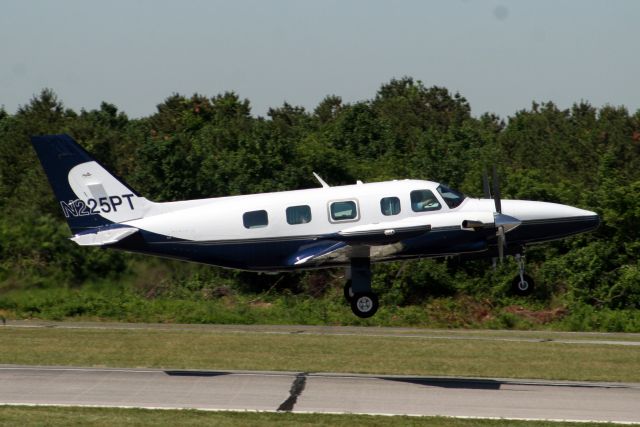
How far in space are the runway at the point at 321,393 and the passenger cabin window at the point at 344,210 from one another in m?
4.58

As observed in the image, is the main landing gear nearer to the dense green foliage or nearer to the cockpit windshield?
the cockpit windshield

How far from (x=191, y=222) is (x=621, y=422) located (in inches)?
488

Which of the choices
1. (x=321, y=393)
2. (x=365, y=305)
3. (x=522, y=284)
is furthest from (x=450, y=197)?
(x=321, y=393)

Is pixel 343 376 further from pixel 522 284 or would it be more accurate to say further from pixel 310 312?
pixel 310 312

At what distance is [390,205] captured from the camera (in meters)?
28.0

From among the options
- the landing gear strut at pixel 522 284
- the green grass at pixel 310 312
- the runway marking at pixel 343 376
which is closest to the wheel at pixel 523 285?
the landing gear strut at pixel 522 284

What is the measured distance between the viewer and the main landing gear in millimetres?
29047

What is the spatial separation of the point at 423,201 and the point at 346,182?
83.8ft

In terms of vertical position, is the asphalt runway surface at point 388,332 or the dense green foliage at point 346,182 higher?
the dense green foliage at point 346,182

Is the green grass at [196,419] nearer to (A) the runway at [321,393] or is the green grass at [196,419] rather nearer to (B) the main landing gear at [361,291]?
(A) the runway at [321,393]

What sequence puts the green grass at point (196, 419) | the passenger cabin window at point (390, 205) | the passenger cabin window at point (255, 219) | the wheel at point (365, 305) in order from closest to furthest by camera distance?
the green grass at point (196, 419), the passenger cabin window at point (390, 205), the passenger cabin window at point (255, 219), the wheel at point (365, 305)

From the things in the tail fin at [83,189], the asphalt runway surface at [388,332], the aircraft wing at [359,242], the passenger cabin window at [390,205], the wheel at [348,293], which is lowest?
the asphalt runway surface at [388,332]

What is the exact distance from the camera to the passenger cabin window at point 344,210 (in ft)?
92.2

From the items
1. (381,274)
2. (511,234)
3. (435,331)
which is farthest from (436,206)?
(381,274)
